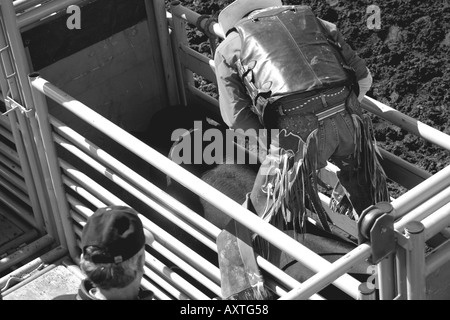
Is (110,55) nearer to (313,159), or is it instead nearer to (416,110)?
(313,159)

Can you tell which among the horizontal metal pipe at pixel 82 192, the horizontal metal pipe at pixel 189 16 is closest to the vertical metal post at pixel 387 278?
the horizontal metal pipe at pixel 82 192

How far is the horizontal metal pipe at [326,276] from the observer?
134 inches

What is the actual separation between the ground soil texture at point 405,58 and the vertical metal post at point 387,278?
296cm

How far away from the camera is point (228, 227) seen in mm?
4516

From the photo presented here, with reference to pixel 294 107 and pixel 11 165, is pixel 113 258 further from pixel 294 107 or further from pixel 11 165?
pixel 11 165

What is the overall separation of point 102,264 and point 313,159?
1500mm

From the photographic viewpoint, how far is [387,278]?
351 cm

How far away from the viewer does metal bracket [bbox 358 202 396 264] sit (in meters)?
3.37

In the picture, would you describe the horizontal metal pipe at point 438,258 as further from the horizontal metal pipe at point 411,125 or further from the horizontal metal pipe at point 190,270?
the horizontal metal pipe at point 190,270

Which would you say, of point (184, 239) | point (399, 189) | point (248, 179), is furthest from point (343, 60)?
point (399, 189)

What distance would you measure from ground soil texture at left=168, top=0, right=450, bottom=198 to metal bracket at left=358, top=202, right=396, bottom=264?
3071 mm

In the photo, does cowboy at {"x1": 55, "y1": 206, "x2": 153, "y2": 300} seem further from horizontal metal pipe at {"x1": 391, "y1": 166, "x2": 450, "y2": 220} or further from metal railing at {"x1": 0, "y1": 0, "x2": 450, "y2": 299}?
horizontal metal pipe at {"x1": 391, "y1": 166, "x2": 450, "y2": 220}

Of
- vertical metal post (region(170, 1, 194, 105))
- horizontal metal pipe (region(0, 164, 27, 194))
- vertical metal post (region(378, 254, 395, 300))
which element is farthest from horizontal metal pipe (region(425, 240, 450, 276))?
horizontal metal pipe (region(0, 164, 27, 194))

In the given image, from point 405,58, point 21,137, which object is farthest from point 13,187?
point 405,58
